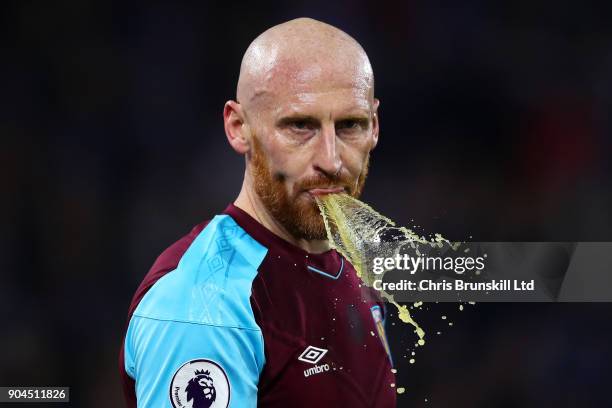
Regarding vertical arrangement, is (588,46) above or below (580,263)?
above

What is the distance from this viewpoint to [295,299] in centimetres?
253

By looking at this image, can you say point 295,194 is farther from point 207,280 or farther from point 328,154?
point 207,280

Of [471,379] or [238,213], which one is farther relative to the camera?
[471,379]

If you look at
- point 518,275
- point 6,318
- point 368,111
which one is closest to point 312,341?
point 368,111

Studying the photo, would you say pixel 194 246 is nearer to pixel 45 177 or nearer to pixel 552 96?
pixel 45 177

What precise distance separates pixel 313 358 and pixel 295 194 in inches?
20.1

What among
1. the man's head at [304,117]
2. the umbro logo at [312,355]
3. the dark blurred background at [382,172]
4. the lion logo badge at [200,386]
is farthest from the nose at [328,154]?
the dark blurred background at [382,172]

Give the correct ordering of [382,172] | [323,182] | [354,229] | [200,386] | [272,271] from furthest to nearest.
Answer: [382,172]
[354,229]
[272,271]
[323,182]
[200,386]

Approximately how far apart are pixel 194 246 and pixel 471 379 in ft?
11.8

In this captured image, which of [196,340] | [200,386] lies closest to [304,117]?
[196,340]

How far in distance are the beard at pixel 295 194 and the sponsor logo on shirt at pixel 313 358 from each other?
0.36 metres

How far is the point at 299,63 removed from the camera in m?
2.41

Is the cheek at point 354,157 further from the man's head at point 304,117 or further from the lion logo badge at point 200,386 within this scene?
the lion logo badge at point 200,386

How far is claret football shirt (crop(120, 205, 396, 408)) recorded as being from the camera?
2195 mm
